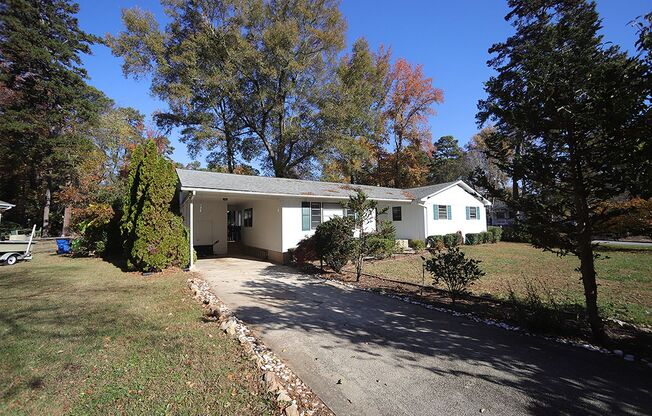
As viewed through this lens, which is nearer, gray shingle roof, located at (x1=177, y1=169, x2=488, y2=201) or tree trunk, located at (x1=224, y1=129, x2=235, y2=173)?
gray shingle roof, located at (x1=177, y1=169, x2=488, y2=201)

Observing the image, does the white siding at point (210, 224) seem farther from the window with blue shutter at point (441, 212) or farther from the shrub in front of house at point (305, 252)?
the window with blue shutter at point (441, 212)

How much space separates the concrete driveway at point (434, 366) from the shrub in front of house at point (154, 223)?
17.4ft

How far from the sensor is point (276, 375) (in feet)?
12.1

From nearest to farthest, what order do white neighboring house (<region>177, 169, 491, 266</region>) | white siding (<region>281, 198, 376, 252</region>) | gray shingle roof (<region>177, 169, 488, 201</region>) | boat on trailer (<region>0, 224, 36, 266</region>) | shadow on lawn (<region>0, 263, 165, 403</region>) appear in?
shadow on lawn (<region>0, 263, 165, 403</region>)
gray shingle roof (<region>177, 169, 488, 201</region>)
boat on trailer (<region>0, 224, 36, 266</region>)
white neighboring house (<region>177, 169, 491, 266</region>)
white siding (<region>281, 198, 376, 252</region>)

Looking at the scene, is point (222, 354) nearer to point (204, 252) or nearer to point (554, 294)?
point (554, 294)

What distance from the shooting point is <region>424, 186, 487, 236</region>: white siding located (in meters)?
19.5

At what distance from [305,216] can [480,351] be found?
10413mm

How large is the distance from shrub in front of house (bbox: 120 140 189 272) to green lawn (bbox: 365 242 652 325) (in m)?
6.99

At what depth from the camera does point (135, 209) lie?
35.6 ft

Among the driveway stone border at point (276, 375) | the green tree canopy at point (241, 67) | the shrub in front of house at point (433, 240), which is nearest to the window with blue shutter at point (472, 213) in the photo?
the shrub in front of house at point (433, 240)

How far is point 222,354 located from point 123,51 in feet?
82.6

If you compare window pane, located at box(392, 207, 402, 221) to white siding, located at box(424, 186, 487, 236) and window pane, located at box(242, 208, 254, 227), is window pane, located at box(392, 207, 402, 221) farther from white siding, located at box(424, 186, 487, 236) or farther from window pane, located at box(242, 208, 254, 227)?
window pane, located at box(242, 208, 254, 227)

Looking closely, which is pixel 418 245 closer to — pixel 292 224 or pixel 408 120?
pixel 292 224

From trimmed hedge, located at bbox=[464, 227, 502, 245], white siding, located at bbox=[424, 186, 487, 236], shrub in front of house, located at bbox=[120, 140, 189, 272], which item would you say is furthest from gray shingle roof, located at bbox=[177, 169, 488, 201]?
trimmed hedge, located at bbox=[464, 227, 502, 245]
